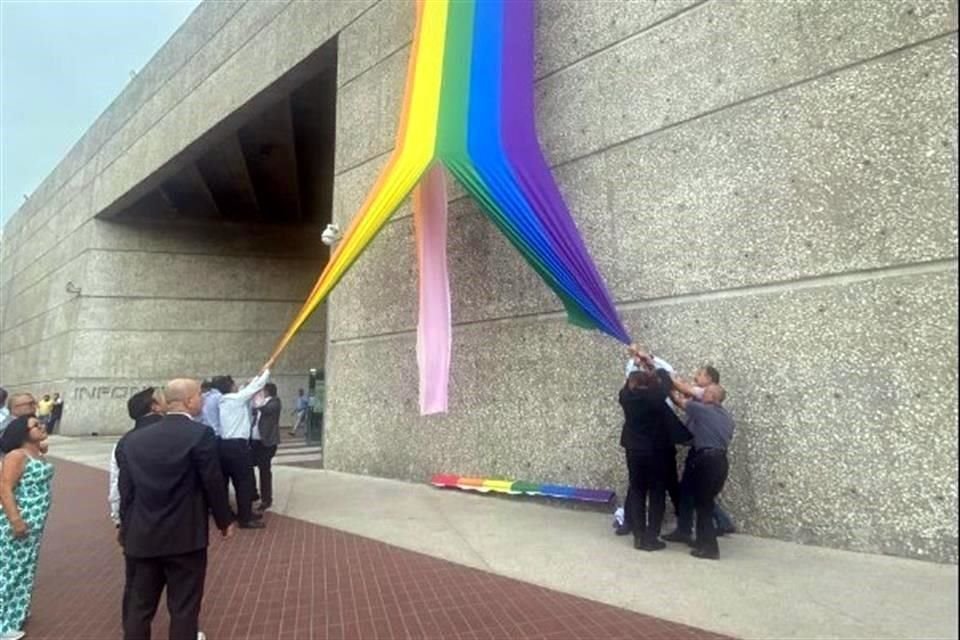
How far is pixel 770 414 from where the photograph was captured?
5703mm

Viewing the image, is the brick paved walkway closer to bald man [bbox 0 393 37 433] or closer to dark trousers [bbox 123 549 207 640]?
dark trousers [bbox 123 549 207 640]

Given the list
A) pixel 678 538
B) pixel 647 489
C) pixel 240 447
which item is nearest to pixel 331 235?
pixel 240 447

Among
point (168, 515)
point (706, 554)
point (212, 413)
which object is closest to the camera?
point (168, 515)

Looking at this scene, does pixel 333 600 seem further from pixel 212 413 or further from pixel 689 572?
pixel 212 413

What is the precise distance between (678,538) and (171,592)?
13.2 feet

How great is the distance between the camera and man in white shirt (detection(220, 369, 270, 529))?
6727 millimetres

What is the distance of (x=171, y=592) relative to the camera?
337 centimetres

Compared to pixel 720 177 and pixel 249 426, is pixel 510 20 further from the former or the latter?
pixel 249 426

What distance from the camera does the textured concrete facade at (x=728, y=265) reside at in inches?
199

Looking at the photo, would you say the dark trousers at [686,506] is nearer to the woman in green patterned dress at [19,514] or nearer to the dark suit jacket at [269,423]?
the dark suit jacket at [269,423]

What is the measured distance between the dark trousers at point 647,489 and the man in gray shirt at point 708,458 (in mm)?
269

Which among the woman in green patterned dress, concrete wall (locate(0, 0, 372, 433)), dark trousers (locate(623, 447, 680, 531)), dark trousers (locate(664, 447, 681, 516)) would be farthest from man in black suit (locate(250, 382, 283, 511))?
concrete wall (locate(0, 0, 372, 433))

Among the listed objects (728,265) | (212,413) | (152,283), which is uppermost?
(152,283)

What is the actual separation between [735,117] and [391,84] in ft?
19.3
